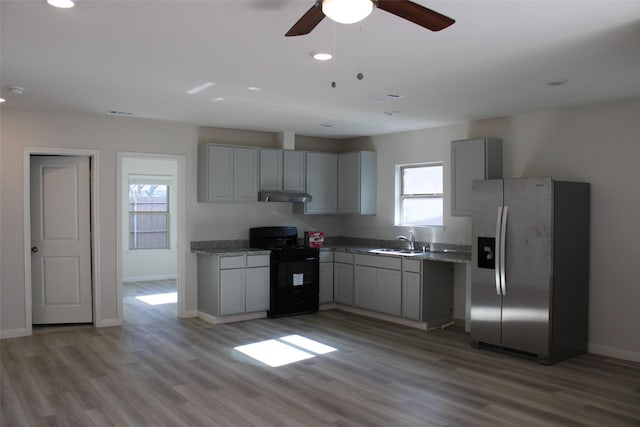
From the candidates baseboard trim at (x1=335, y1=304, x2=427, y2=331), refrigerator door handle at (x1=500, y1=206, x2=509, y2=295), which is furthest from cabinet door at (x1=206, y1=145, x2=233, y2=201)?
refrigerator door handle at (x1=500, y1=206, x2=509, y2=295)

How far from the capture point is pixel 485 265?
17.1 ft

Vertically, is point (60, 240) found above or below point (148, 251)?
above

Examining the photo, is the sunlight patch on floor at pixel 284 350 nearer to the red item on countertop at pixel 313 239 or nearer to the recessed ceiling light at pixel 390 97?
the red item on countertop at pixel 313 239

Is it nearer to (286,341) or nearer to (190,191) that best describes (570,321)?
(286,341)

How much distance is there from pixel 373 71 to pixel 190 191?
11.4ft

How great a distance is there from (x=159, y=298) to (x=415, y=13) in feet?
22.4

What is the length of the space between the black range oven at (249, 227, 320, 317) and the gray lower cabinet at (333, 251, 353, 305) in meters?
0.30

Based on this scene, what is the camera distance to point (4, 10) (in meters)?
2.76

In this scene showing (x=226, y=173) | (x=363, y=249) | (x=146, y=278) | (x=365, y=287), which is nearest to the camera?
(x=226, y=173)

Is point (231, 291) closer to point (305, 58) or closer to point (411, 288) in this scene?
point (411, 288)

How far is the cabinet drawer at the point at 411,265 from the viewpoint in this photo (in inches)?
240

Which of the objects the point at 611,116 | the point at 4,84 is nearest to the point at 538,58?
the point at 611,116

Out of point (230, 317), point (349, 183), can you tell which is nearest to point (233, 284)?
point (230, 317)

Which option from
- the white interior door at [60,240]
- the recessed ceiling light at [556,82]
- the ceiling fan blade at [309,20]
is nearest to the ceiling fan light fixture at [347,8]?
the ceiling fan blade at [309,20]
